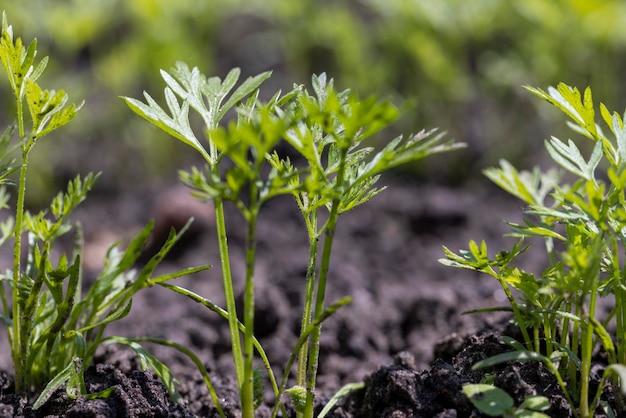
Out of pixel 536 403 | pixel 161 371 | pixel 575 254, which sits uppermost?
pixel 575 254

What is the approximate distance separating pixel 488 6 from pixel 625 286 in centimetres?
292

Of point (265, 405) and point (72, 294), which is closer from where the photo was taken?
point (72, 294)

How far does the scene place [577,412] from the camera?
4.03 ft

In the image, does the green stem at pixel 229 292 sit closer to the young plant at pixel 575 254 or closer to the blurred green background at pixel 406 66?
the young plant at pixel 575 254

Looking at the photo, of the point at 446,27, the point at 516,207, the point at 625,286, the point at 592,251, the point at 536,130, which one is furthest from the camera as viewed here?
the point at 536,130

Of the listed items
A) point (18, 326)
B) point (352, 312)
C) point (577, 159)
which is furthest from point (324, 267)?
point (352, 312)

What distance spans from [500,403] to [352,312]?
1.18 m

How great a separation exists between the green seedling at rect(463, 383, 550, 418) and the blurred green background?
2644 millimetres

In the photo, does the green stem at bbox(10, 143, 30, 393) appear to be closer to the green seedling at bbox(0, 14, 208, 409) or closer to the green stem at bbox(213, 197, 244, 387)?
the green seedling at bbox(0, 14, 208, 409)

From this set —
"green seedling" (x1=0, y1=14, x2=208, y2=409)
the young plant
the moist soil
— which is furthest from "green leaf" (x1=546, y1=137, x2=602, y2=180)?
"green seedling" (x1=0, y1=14, x2=208, y2=409)

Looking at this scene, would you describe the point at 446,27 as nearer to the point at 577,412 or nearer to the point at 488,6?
the point at 488,6

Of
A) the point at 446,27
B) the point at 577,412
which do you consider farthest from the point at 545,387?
the point at 446,27

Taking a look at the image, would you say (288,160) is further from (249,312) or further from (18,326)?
(18,326)

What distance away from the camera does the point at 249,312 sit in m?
1.09
